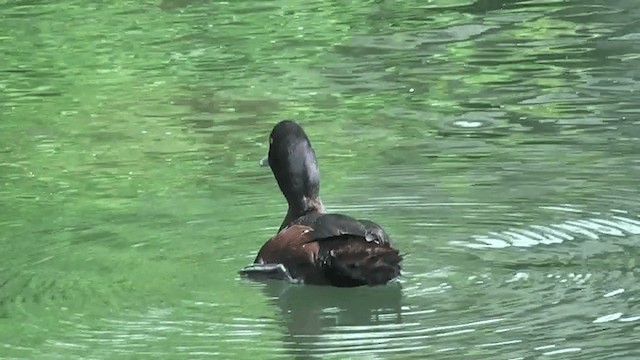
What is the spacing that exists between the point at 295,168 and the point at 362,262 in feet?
4.34

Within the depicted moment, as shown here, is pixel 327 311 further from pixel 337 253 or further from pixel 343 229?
pixel 343 229

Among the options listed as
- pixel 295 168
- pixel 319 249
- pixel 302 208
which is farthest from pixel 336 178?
pixel 319 249

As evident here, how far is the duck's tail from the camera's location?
691 cm

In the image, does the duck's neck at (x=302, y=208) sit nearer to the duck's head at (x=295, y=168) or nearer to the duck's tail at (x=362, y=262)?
the duck's head at (x=295, y=168)

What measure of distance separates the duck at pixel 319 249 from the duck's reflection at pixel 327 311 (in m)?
0.06

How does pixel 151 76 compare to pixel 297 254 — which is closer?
pixel 297 254

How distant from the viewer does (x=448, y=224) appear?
819 centimetres

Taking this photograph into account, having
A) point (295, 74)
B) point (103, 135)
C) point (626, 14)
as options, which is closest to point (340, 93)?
point (295, 74)

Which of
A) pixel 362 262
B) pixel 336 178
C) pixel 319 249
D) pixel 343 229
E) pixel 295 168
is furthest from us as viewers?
pixel 336 178

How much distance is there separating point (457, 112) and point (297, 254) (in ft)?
14.4

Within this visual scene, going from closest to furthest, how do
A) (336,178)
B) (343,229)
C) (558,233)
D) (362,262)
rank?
1. (362,262)
2. (343,229)
3. (558,233)
4. (336,178)

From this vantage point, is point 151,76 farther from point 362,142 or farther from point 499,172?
Result: point 499,172

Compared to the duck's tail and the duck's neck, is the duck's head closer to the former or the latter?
the duck's neck

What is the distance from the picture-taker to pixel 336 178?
31.4 feet
